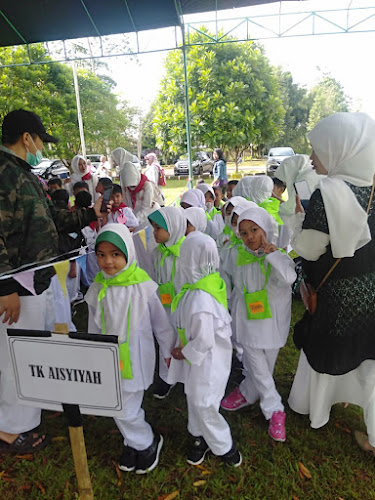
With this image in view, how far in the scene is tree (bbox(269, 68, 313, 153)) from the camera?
35250 mm

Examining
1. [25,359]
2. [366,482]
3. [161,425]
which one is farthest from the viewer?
[161,425]

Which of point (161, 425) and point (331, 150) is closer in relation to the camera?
point (331, 150)

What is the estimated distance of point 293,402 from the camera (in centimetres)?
264

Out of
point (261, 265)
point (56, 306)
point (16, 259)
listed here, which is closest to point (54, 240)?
point (16, 259)

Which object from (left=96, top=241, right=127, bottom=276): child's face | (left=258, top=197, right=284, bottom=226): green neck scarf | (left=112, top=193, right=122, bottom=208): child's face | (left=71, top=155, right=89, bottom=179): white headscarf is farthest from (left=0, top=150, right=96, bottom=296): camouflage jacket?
(left=71, top=155, right=89, bottom=179): white headscarf

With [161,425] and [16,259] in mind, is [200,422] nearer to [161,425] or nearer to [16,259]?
[161,425]

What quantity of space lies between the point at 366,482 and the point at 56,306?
89.0 inches

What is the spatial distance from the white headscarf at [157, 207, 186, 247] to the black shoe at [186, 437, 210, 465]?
4.78ft

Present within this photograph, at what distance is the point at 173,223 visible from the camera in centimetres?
299

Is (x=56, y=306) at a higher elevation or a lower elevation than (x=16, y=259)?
lower

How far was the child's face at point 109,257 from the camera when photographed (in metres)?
2.21

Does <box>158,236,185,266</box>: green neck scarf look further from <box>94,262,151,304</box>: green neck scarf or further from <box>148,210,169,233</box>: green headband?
<box>94,262,151,304</box>: green neck scarf

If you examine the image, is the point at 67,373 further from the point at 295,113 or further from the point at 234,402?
the point at 295,113

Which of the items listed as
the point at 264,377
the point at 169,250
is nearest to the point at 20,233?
the point at 169,250
